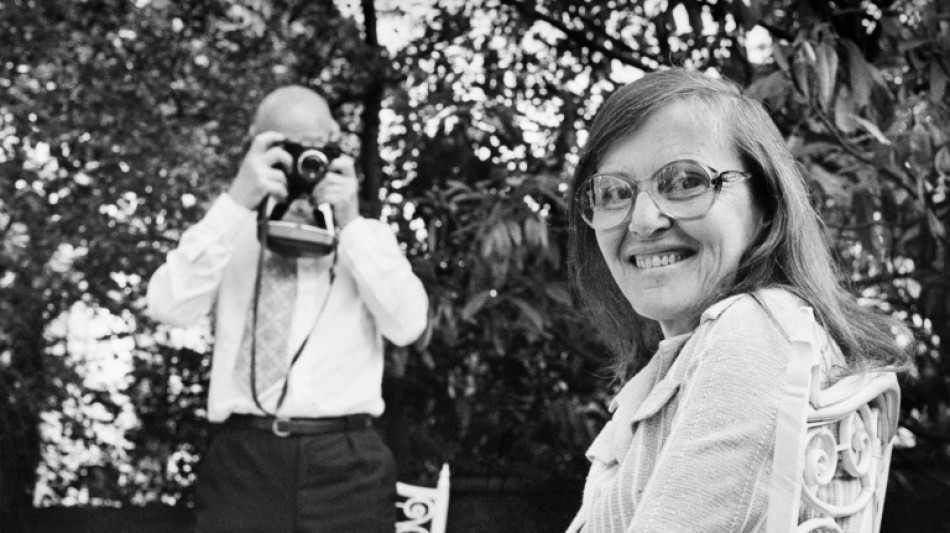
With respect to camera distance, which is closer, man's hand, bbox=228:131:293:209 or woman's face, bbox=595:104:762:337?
woman's face, bbox=595:104:762:337

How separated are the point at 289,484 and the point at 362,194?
4.29ft

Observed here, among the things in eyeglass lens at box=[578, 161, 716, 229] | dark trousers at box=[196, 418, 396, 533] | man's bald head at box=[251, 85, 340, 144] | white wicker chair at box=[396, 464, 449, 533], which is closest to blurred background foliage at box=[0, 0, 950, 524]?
white wicker chair at box=[396, 464, 449, 533]

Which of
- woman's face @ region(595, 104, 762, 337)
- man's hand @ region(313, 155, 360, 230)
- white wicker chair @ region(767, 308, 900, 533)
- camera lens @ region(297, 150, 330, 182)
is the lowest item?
white wicker chair @ region(767, 308, 900, 533)

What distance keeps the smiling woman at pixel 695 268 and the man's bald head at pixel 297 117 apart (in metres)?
1.44

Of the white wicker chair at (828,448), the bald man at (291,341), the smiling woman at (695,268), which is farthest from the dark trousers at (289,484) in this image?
the white wicker chair at (828,448)

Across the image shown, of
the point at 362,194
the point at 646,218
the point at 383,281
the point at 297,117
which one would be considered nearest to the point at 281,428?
the point at 383,281

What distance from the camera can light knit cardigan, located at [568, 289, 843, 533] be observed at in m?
0.88

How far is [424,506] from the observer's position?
8.74 feet

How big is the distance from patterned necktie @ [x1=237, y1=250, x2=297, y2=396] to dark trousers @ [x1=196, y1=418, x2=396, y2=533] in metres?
0.13

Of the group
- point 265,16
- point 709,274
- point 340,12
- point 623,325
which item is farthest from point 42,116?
point 709,274

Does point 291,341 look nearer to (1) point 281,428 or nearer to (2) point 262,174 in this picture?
Answer: (1) point 281,428

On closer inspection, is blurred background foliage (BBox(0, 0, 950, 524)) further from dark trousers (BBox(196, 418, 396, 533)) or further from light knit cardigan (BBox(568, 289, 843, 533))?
light knit cardigan (BBox(568, 289, 843, 533))

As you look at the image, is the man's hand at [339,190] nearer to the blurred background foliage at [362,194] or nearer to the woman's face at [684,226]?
the blurred background foliage at [362,194]

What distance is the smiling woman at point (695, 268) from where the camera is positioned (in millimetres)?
919
